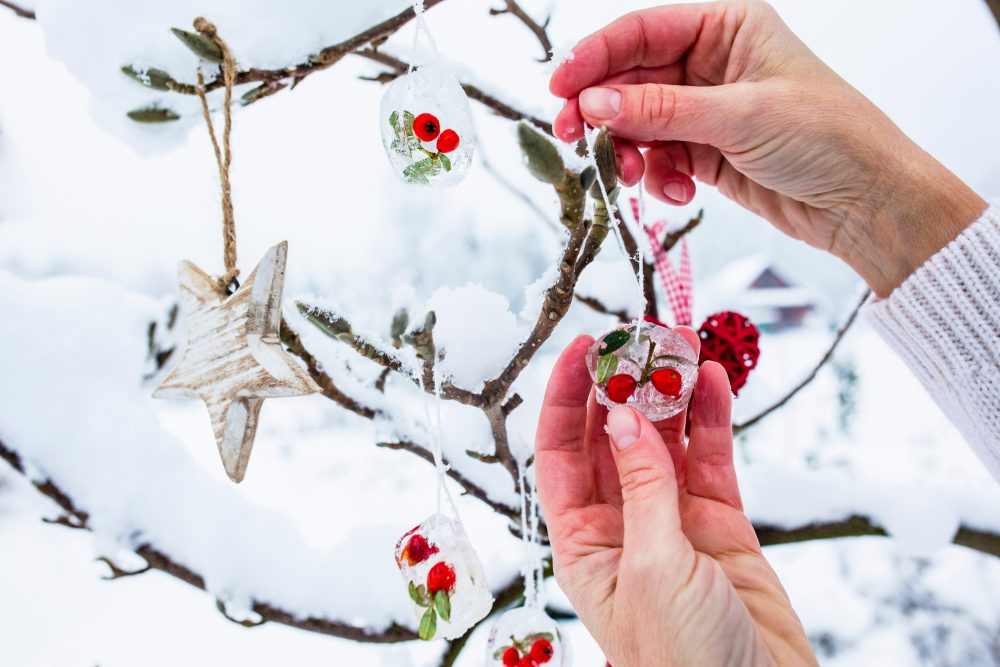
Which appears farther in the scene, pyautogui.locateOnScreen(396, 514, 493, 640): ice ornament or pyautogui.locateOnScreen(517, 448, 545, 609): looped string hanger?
pyautogui.locateOnScreen(517, 448, 545, 609): looped string hanger

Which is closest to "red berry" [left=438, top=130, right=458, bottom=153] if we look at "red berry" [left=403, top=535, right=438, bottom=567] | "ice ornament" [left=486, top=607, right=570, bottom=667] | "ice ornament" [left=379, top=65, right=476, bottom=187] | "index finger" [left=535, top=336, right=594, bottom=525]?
"ice ornament" [left=379, top=65, right=476, bottom=187]

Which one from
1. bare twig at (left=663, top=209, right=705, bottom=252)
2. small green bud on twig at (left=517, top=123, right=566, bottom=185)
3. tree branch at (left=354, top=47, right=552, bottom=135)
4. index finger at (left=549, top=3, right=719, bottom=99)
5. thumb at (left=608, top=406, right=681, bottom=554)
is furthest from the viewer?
bare twig at (left=663, top=209, right=705, bottom=252)

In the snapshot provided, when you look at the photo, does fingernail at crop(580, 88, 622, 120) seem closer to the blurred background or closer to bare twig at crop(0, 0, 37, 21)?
the blurred background

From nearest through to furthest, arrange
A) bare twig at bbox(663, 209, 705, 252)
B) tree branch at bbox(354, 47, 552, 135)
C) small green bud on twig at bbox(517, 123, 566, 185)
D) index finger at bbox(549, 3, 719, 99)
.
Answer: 1. small green bud on twig at bbox(517, 123, 566, 185)
2. index finger at bbox(549, 3, 719, 99)
3. tree branch at bbox(354, 47, 552, 135)
4. bare twig at bbox(663, 209, 705, 252)

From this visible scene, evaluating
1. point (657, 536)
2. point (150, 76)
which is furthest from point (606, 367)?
point (150, 76)

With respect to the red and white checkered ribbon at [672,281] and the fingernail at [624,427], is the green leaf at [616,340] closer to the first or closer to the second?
the fingernail at [624,427]

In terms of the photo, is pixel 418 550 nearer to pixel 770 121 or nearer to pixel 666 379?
pixel 666 379

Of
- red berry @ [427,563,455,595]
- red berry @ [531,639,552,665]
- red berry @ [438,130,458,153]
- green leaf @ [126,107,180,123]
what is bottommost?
red berry @ [531,639,552,665]
